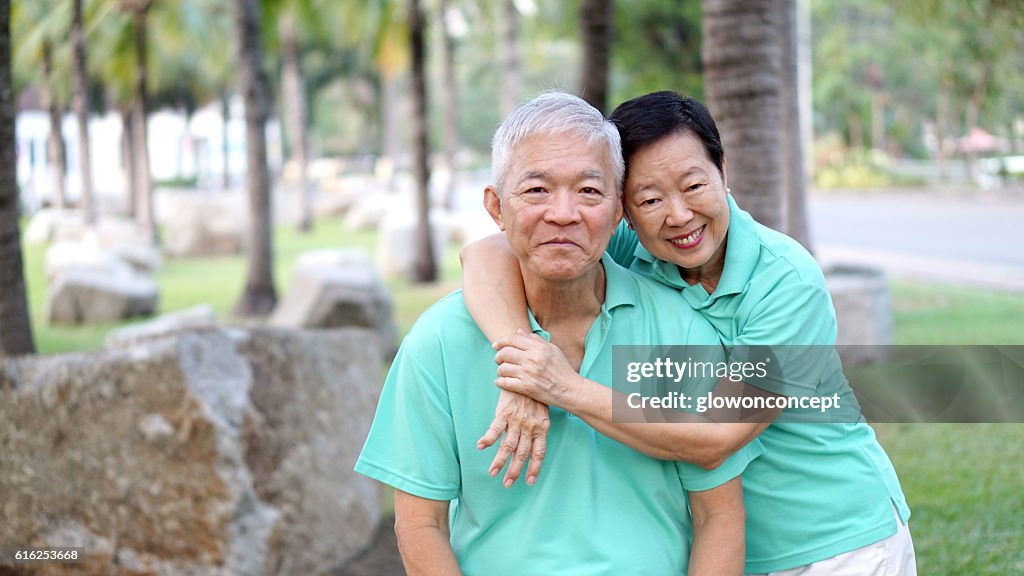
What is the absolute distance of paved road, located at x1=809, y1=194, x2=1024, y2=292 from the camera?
14.0 m

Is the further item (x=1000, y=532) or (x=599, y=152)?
(x=1000, y=532)

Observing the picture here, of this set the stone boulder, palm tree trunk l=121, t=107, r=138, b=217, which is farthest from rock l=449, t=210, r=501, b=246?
the stone boulder

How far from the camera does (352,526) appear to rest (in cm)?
506

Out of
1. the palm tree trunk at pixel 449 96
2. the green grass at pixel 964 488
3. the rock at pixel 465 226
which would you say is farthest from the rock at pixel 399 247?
the green grass at pixel 964 488

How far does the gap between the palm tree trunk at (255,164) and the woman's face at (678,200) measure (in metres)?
11.0

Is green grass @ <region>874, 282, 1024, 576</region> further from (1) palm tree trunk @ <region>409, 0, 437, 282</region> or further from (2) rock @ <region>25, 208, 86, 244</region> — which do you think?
(2) rock @ <region>25, 208, 86, 244</region>

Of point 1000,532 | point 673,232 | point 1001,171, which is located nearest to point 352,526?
point 1000,532

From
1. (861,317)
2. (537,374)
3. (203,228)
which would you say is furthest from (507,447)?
(203,228)

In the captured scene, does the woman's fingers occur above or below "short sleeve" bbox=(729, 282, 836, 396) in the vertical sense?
below

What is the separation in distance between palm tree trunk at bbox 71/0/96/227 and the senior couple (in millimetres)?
19077

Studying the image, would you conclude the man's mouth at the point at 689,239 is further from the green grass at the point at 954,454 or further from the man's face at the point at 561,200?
the green grass at the point at 954,454

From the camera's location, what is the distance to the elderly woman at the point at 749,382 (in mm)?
2281

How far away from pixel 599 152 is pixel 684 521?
849 millimetres

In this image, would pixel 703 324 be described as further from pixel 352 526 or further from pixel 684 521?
pixel 352 526
